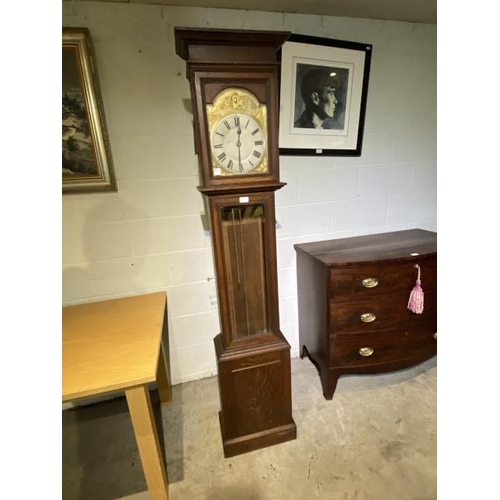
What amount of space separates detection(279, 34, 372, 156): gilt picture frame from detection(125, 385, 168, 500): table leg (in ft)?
4.79

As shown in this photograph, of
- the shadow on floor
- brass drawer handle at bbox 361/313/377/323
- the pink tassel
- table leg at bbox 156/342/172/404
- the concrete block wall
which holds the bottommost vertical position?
the shadow on floor

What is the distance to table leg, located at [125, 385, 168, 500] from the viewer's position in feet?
3.58

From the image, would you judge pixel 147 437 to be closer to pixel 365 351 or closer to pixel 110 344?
pixel 110 344

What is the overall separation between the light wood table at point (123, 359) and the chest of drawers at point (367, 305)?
89 centimetres

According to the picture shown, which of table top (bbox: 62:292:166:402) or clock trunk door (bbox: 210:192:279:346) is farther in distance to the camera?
clock trunk door (bbox: 210:192:279:346)

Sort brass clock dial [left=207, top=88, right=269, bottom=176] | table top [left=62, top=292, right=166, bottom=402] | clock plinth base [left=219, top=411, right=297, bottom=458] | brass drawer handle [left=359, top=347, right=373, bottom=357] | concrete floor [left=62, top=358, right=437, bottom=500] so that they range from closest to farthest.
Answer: table top [left=62, top=292, right=166, bottom=402] → brass clock dial [left=207, top=88, right=269, bottom=176] → concrete floor [left=62, top=358, right=437, bottom=500] → clock plinth base [left=219, top=411, right=297, bottom=458] → brass drawer handle [left=359, top=347, right=373, bottom=357]

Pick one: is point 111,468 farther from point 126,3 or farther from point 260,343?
point 126,3

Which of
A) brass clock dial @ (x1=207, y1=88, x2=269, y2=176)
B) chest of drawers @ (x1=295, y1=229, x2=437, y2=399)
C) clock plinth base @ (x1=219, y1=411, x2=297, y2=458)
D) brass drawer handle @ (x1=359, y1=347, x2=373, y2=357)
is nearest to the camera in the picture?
brass clock dial @ (x1=207, y1=88, x2=269, y2=176)

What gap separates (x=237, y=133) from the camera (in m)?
1.23

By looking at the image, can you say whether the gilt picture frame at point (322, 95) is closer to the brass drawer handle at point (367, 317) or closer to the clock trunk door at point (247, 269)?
the clock trunk door at point (247, 269)

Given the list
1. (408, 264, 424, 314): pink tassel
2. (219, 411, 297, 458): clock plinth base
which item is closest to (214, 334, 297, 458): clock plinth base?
(219, 411, 297, 458): clock plinth base

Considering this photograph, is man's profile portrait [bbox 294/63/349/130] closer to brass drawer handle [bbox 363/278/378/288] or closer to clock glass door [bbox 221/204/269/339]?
clock glass door [bbox 221/204/269/339]

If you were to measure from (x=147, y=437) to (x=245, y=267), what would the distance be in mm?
788
